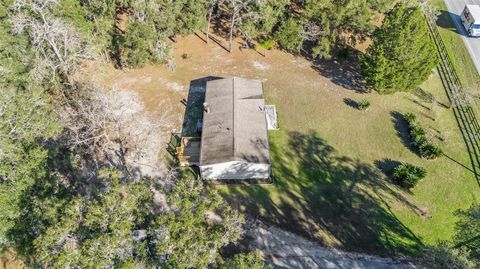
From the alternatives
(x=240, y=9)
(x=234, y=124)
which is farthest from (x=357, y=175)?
(x=240, y=9)

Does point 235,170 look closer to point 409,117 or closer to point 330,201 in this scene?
point 330,201

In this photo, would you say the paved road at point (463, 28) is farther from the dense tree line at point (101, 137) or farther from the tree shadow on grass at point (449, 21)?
the dense tree line at point (101, 137)

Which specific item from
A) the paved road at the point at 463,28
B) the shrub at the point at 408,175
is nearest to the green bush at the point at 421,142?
the shrub at the point at 408,175

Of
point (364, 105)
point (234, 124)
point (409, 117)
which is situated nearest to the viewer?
point (234, 124)

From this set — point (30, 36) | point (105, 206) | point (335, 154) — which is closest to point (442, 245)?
point (335, 154)

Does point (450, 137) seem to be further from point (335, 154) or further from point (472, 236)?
point (472, 236)
